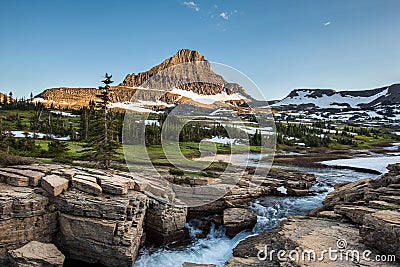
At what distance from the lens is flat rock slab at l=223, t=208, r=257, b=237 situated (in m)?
18.6

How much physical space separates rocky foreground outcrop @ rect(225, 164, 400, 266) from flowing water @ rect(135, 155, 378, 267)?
1.44 m

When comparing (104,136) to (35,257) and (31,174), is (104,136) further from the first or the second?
(35,257)

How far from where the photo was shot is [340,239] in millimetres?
12164

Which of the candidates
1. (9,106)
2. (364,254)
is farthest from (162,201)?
(9,106)

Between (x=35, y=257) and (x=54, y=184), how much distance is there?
4.39 metres

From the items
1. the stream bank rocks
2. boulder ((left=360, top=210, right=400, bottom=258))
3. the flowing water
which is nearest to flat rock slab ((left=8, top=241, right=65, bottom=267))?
the stream bank rocks

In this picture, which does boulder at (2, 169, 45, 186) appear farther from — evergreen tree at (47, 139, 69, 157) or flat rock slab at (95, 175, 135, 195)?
evergreen tree at (47, 139, 69, 157)

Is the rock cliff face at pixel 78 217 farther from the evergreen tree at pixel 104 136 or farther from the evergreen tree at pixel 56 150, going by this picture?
the evergreen tree at pixel 56 150

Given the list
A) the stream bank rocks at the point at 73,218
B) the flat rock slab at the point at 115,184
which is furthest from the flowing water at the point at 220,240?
the flat rock slab at the point at 115,184

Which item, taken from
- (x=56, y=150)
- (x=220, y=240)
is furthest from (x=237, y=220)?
(x=56, y=150)

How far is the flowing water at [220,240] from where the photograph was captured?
631 inches

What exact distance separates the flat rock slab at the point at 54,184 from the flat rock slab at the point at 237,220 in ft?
36.1

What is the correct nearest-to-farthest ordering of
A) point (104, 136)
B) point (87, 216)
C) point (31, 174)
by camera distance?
point (87, 216) → point (31, 174) → point (104, 136)

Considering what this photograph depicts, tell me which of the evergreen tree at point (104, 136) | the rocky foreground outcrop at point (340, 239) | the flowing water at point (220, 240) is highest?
the evergreen tree at point (104, 136)
